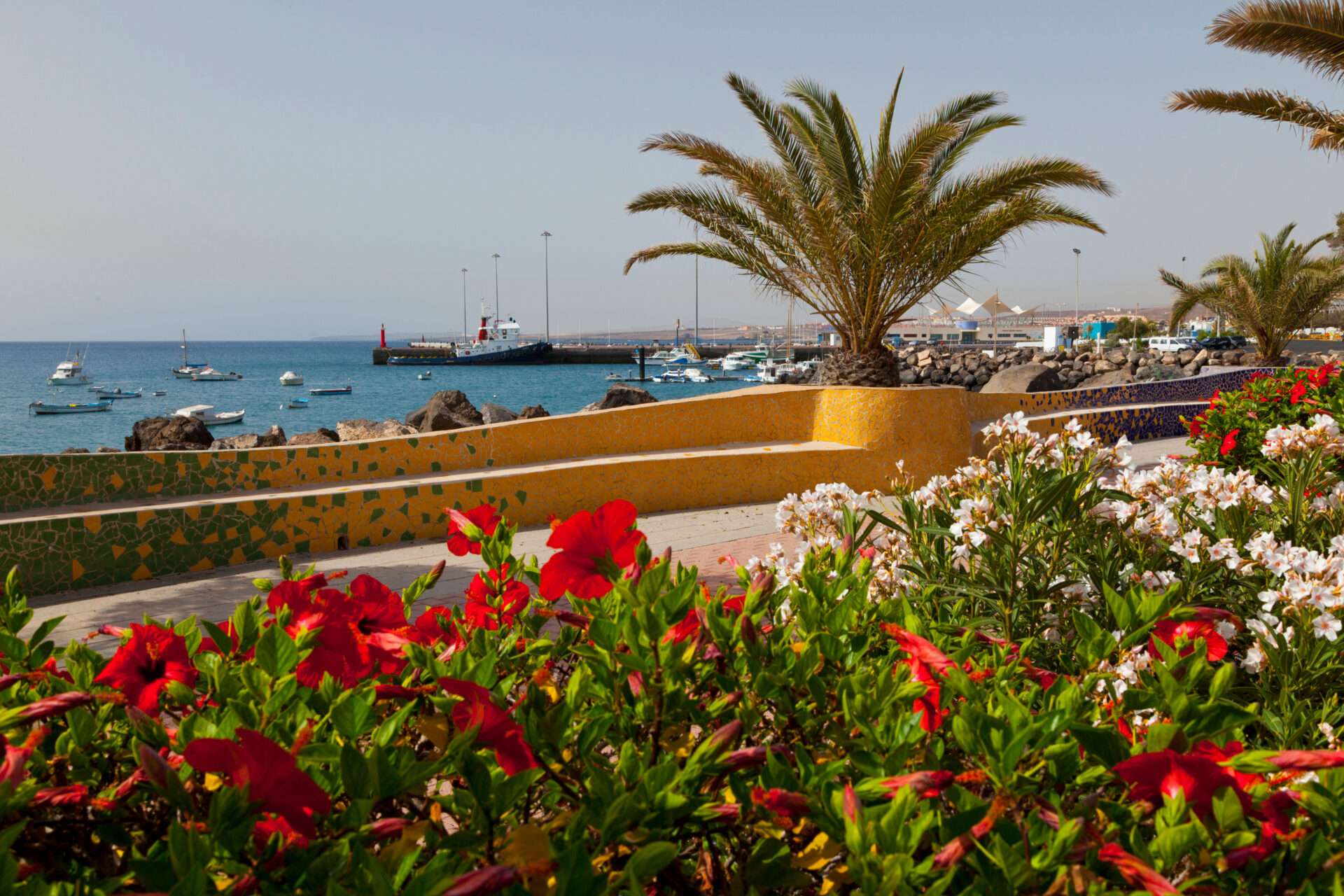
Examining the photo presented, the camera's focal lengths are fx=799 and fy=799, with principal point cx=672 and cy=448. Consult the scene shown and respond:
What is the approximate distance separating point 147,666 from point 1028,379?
66.6ft

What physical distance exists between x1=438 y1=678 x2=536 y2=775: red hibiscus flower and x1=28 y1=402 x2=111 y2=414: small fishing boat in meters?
51.7

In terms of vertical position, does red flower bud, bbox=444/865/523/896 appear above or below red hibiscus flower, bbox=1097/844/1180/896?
above

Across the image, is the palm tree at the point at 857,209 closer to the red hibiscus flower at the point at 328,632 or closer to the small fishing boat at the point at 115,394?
the red hibiscus flower at the point at 328,632

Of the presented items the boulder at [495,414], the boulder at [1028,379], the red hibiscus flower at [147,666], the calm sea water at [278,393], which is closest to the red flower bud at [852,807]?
the red hibiscus flower at [147,666]

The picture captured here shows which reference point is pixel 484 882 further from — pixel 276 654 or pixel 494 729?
pixel 276 654

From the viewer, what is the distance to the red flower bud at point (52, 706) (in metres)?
0.83

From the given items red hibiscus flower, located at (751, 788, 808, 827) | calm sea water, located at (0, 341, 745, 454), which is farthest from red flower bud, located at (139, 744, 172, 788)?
calm sea water, located at (0, 341, 745, 454)

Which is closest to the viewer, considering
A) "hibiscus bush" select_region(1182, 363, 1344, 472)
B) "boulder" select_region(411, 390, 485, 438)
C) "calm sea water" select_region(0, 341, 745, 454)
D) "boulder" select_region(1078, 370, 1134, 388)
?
"hibiscus bush" select_region(1182, 363, 1344, 472)

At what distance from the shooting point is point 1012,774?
73cm

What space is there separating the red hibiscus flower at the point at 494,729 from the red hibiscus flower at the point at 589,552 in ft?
1.09

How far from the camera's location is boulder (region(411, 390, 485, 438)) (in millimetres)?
15328

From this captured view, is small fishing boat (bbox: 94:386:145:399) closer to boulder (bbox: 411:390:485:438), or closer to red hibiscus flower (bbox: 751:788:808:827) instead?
boulder (bbox: 411:390:485:438)

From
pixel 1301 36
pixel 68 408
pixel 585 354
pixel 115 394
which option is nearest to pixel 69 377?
pixel 115 394

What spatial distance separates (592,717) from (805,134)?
10108mm
